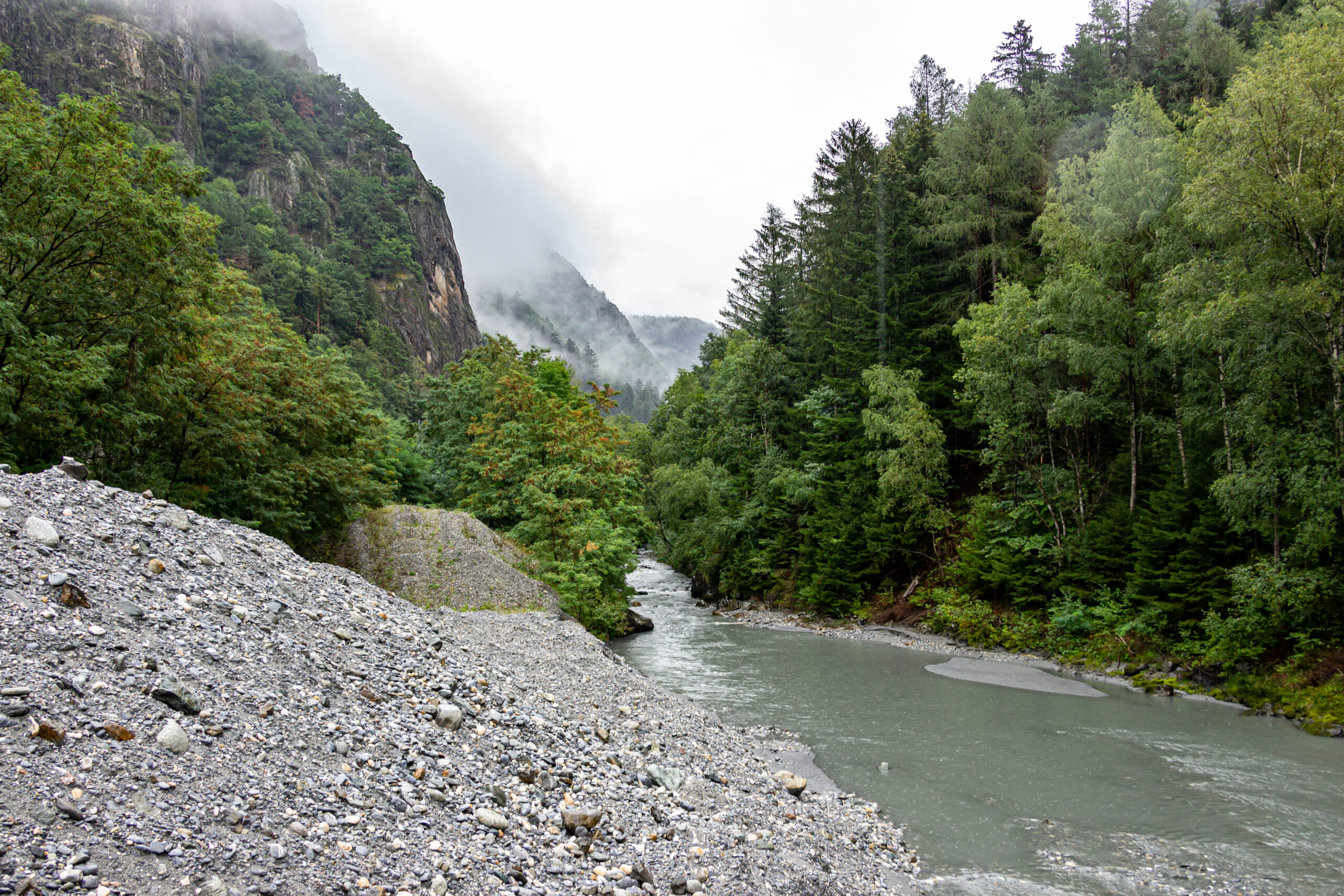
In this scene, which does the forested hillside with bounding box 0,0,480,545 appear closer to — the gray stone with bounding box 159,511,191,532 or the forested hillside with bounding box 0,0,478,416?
the gray stone with bounding box 159,511,191,532

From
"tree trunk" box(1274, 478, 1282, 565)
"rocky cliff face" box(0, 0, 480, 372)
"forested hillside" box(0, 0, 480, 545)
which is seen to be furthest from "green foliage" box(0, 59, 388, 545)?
"rocky cliff face" box(0, 0, 480, 372)

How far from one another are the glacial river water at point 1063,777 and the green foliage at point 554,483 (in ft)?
13.7

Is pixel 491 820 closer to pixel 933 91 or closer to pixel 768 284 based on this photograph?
pixel 768 284

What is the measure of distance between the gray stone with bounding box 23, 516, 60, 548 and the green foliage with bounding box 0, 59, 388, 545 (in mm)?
5633

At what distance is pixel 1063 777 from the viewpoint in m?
11.1

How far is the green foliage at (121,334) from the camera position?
11.9 metres

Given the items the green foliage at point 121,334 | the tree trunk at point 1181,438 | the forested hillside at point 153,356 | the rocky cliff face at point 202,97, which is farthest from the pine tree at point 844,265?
the rocky cliff face at point 202,97

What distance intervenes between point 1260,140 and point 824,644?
19.4 meters

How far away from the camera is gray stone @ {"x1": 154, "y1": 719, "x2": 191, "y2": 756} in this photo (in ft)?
16.6

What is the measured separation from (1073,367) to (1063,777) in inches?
554

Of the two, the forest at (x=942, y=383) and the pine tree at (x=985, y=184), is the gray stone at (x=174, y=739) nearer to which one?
the forest at (x=942, y=383)

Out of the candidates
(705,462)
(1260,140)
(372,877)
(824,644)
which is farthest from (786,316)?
(372,877)

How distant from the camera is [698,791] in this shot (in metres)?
8.53

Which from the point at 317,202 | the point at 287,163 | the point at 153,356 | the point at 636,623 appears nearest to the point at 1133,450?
the point at 636,623
